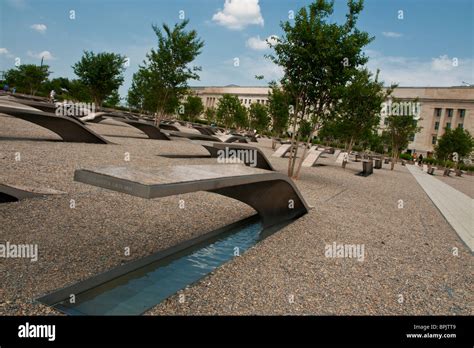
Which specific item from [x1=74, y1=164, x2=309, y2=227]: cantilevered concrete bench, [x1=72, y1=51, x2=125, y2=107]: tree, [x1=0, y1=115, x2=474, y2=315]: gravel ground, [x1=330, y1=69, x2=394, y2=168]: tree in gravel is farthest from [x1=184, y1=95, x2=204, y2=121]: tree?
[x1=74, y1=164, x2=309, y2=227]: cantilevered concrete bench

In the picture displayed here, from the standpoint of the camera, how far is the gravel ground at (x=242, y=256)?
3.33 m

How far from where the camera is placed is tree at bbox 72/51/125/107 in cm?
3177

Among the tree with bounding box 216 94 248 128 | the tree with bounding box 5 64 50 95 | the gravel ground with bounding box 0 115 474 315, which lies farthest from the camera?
the tree with bounding box 216 94 248 128

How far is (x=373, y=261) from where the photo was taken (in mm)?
4926

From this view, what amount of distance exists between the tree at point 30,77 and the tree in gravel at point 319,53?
4717cm

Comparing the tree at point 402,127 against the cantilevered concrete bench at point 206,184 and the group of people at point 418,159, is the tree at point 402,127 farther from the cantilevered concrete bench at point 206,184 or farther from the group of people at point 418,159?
the cantilevered concrete bench at point 206,184

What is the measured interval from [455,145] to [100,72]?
39.0 m

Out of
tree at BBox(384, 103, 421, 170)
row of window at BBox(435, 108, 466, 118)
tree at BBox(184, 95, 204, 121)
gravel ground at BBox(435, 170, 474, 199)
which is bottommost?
gravel ground at BBox(435, 170, 474, 199)

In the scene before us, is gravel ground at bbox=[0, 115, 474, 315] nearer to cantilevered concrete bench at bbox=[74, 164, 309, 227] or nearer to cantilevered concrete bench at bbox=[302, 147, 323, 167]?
cantilevered concrete bench at bbox=[74, 164, 309, 227]

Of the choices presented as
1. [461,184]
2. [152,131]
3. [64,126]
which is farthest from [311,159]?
[461,184]

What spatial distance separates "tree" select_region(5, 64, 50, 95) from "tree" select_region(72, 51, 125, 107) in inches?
845

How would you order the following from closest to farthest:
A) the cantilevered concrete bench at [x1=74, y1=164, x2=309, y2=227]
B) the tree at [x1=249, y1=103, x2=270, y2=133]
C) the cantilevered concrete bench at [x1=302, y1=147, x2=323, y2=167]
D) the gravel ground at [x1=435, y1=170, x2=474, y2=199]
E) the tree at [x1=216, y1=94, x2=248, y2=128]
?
the cantilevered concrete bench at [x1=74, y1=164, x2=309, y2=227] < the cantilevered concrete bench at [x1=302, y1=147, x2=323, y2=167] < the gravel ground at [x1=435, y1=170, x2=474, y2=199] < the tree at [x1=249, y1=103, x2=270, y2=133] < the tree at [x1=216, y1=94, x2=248, y2=128]
